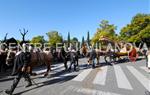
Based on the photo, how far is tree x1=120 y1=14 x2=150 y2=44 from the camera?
2665 inches

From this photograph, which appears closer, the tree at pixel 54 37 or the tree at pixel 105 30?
the tree at pixel 105 30

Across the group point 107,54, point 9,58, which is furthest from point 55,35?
point 9,58

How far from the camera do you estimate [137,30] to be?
234 ft

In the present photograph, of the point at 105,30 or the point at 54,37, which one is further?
the point at 54,37

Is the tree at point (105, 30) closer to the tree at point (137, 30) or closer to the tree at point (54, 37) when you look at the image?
the tree at point (137, 30)

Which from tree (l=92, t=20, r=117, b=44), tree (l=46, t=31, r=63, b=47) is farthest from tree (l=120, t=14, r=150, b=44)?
tree (l=46, t=31, r=63, b=47)

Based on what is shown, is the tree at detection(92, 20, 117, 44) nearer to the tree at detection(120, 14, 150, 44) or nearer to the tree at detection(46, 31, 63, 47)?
the tree at detection(120, 14, 150, 44)

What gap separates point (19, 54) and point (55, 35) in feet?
278

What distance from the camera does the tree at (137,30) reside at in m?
67.7

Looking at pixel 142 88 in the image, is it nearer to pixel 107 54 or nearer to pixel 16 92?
pixel 16 92

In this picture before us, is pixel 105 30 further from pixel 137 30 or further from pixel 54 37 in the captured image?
pixel 54 37

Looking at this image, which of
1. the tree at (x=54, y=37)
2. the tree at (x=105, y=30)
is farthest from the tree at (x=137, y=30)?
the tree at (x=54, y=37)

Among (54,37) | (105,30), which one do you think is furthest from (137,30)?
(54,37)

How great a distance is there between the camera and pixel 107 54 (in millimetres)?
27688
